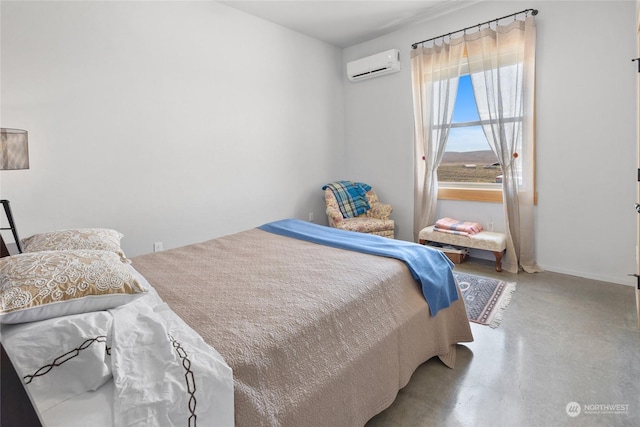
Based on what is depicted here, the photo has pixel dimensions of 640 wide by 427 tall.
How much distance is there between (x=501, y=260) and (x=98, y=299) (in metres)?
3.64

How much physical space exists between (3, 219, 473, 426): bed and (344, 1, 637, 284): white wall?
6.46 ft

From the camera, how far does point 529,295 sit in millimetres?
2840

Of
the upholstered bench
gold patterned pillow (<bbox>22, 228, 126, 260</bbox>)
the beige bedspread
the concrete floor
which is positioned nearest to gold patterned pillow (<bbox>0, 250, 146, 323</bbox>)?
the beige bedspread

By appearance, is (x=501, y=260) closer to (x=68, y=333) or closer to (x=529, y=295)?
(x=529, y=295)

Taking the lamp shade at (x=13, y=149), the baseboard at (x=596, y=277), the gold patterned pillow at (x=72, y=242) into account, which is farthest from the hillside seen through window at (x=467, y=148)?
the lamp shade at (x=13, y=149)

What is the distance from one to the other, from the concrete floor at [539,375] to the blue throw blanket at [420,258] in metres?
0.41

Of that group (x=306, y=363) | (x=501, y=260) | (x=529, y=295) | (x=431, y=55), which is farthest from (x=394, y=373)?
(x=431, y=55)

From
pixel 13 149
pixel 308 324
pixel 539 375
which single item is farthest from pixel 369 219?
pixel 13 149

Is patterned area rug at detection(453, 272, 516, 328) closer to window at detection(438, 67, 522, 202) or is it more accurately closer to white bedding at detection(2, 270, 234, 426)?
window at detection(438, 67, 522, 202)

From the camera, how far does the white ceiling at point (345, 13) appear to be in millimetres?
3500

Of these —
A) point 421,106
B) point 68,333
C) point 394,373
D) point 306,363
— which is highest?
point 421,106

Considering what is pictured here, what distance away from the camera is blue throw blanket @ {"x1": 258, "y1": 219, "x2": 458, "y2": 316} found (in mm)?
1880

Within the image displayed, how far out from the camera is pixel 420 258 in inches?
78.5

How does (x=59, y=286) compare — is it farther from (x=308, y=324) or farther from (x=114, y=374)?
(x=308, y=324)
